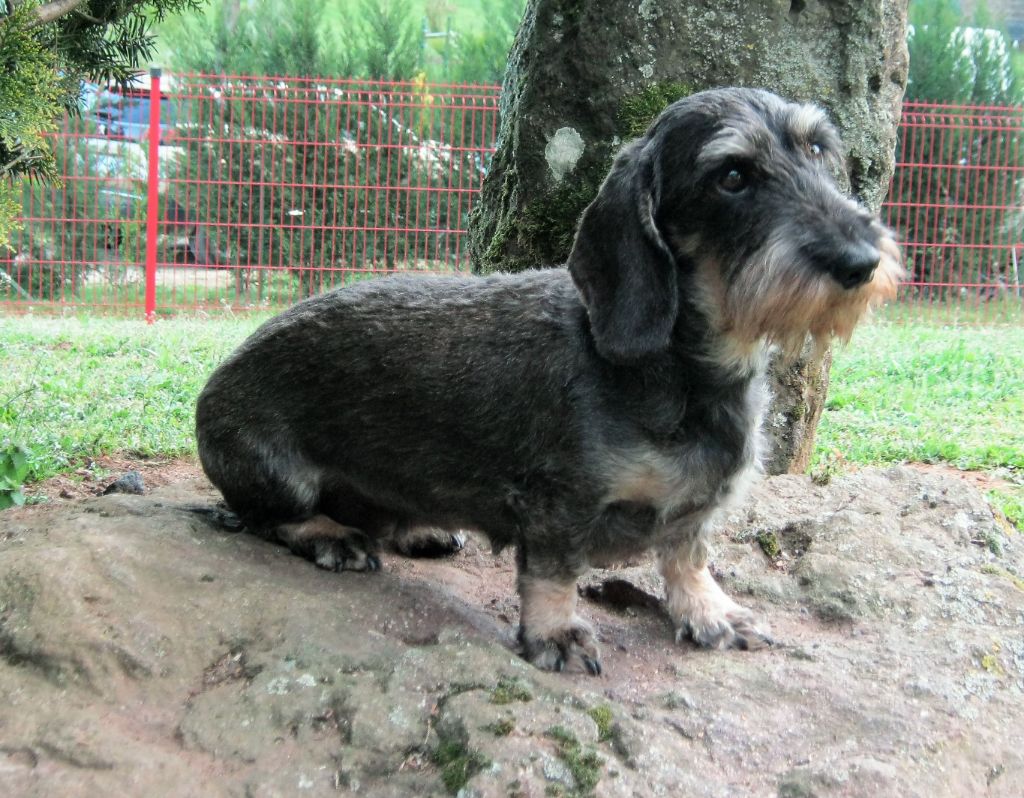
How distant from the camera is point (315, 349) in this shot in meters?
4.20

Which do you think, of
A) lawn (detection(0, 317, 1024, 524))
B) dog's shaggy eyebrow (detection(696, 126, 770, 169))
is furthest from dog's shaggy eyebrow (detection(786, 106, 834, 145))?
lawn (detection(0, 317, 1024, 524))

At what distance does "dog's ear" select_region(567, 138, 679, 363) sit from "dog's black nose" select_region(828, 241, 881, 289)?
59 centimetres

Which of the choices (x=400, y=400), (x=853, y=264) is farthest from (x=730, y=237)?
(x=400, y=400)

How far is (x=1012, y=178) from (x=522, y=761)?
1677 centimetres

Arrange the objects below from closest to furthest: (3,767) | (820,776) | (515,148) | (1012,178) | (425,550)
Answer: (3,767), (820,776), (425,550), (515,148), (1012,178)

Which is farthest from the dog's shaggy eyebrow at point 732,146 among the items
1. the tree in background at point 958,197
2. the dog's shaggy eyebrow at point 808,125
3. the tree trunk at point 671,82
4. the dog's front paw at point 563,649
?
the tree in background at point 958,197

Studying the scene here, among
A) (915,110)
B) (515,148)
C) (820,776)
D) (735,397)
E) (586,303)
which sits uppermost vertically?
(915,110)

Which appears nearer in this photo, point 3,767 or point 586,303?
point 3,767

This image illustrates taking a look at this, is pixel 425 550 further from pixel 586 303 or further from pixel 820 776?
pixel 820 776

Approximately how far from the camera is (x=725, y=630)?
3.87 meters

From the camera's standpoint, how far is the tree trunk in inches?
203

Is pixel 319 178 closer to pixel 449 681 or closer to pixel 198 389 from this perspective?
pixel 198 389

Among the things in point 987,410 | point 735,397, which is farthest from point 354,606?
point 987,410

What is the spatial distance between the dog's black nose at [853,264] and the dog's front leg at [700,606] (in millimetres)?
1255
